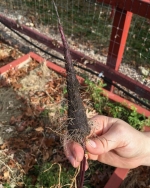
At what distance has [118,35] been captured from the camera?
2867 mm

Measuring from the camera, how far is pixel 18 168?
2361mm

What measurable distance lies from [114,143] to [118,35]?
159 cm

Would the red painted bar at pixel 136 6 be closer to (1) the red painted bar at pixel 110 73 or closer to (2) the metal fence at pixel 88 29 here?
(2) the metal fence at pixel 88 29

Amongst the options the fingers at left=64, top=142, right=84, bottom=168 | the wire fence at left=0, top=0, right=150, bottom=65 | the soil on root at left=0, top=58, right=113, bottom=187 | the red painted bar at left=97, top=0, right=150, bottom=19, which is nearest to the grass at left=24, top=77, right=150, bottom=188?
the soil on root at left=0, top=58, right=113, bottom=187

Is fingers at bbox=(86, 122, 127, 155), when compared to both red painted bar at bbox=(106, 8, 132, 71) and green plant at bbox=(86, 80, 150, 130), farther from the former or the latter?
red painted bar at bbox=(106, 8, 132, 71)

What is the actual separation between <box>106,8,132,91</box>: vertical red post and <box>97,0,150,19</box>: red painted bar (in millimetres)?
60

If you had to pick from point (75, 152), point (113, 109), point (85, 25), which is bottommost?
point (113, 109)

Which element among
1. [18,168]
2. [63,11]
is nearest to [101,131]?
[18,168]

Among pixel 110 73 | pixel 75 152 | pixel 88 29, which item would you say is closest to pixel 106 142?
pixel 75 152

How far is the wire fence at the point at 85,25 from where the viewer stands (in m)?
4.28

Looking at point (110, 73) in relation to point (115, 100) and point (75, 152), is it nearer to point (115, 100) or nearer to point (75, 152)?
point (115, 100)

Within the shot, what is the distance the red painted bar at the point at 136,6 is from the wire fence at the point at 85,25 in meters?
1.50

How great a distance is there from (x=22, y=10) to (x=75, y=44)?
1.64 m

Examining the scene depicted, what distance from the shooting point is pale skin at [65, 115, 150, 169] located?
159 centimetres
